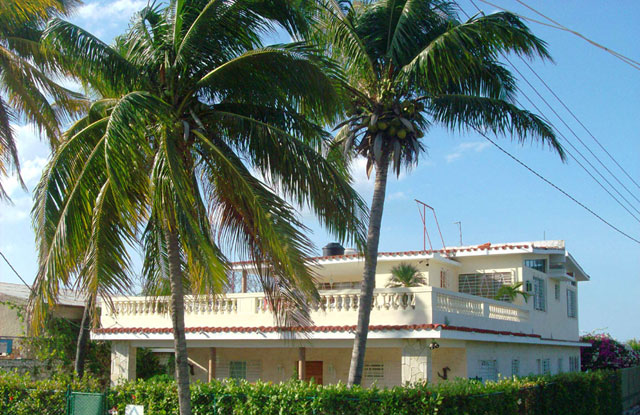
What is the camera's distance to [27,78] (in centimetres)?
1559

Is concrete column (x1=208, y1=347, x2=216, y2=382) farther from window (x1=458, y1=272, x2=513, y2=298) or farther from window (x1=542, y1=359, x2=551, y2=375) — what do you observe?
window (x1=542, y1=359, x2=551, y2=375)

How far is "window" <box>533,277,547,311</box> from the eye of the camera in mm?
26875

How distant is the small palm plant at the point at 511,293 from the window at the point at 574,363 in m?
8.04

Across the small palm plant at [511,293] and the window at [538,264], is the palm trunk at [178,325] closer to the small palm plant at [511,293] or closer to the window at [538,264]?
the small palm plant at [511,293]

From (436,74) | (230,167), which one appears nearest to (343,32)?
(436,74)

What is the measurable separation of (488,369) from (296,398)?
37.2 ft

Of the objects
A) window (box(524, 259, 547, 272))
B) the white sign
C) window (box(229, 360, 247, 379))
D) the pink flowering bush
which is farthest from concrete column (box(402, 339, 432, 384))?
the pink flowering bush

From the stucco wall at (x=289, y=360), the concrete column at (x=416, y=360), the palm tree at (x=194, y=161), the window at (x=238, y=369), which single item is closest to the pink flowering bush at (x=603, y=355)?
the stucco wall at (x=289, y=360)

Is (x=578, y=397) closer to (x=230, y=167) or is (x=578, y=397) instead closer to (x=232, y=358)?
(x=232, y=358)

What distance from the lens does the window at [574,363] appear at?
31.9 m

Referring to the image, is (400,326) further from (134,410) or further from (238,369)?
(238,369)

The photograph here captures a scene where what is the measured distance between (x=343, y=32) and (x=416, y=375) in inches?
338

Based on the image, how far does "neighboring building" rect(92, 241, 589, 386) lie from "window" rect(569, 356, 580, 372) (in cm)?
128

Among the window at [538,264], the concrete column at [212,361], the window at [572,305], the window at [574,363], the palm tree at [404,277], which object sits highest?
the window at [538,264]
